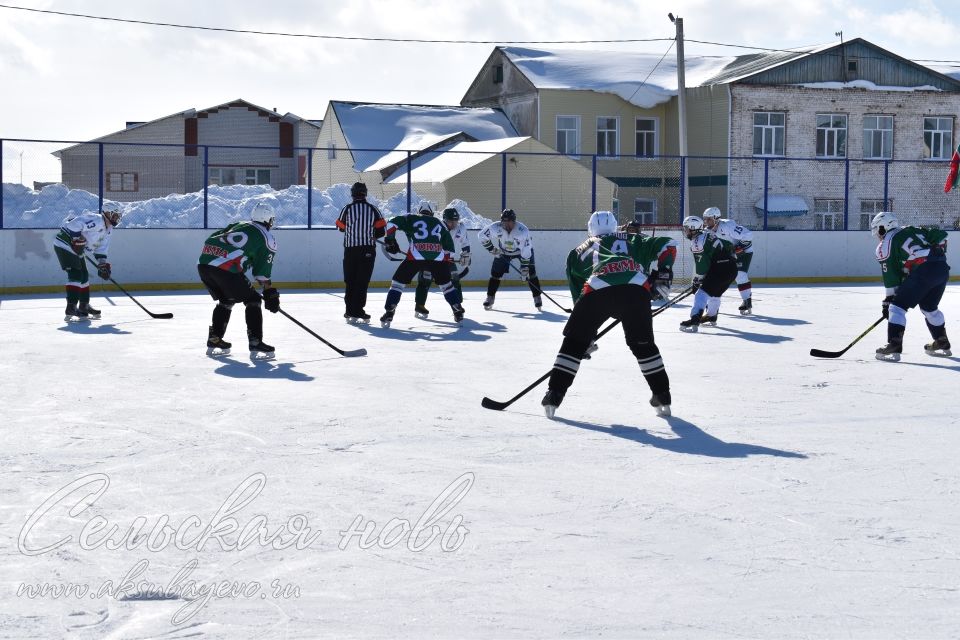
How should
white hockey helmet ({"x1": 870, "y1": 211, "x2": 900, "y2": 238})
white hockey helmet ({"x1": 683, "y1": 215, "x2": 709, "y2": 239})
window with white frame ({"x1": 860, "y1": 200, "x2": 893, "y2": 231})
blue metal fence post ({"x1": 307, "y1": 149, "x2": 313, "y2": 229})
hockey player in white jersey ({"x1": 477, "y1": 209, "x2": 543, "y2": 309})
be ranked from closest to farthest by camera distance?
white hockey helmet ({"x1": 870, "y1": 211, "x2": 900, "y2": 238})
white hockey helmet ({"x1": 683, "y1": 215, "x2": 709, "y2": 239})
hockey player in white jersey ({"x1": 477, "y1": 209, "x2": 543, "y2": 309})
blue metal fence post ({"x1": 307, "y1": 149, "x2": 313, "y2": 229})
window with white frame ({"x1": 860, "y1": 200, "x2": 893, "y2": 231})

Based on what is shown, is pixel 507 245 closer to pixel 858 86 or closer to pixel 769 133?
pixel 769 133

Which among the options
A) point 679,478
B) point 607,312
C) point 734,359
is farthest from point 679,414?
point 734,359

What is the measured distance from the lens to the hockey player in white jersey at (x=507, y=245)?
43.3 ft

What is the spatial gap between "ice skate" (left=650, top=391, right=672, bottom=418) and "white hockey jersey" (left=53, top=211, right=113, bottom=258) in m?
6.58

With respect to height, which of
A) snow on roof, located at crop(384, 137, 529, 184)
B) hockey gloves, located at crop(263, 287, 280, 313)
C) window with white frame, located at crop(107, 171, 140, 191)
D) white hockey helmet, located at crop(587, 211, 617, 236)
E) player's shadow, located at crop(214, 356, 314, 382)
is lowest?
player's shadow, located at crop(214, 356, 314, 382)

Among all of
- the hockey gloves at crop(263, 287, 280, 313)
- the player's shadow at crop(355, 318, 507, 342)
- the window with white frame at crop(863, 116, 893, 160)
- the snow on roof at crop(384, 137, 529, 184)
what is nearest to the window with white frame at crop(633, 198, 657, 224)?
the snow on roof at crop(384, 137, 529, 184)

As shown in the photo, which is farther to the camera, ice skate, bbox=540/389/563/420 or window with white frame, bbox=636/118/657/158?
window with white frame, bbox=636/118/657/158

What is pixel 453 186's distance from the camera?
25.2 m

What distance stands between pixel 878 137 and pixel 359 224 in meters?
23.9

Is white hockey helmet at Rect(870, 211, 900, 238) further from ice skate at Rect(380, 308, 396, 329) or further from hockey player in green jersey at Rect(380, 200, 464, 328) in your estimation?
ice skate at Rect(380, 308, 396, 329)

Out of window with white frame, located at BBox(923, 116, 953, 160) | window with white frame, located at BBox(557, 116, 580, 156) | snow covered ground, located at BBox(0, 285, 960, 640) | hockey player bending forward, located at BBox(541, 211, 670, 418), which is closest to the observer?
snow covered ground, located at BBox(0, 285, 960, 640)

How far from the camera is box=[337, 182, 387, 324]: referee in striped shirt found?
12086 mm

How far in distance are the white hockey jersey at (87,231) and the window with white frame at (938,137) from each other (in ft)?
86.9

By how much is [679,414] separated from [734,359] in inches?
108
